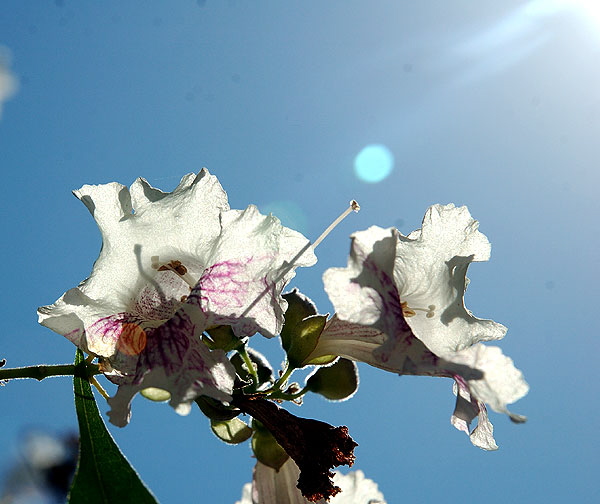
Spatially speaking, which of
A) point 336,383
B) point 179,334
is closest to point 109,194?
point 179,334

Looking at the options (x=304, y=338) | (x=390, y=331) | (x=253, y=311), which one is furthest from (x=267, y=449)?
(x=390, y=331)

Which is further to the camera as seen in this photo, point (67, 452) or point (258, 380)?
point (67, 452)

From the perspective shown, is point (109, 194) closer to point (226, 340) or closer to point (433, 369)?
point (226, 340)

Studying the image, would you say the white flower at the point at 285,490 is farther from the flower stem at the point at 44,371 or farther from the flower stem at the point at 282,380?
the flower stem at the point at 44,371

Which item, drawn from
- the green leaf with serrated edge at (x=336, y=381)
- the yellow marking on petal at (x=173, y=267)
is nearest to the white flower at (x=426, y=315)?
the green leaf with serrated edge at (x=336, y=381)

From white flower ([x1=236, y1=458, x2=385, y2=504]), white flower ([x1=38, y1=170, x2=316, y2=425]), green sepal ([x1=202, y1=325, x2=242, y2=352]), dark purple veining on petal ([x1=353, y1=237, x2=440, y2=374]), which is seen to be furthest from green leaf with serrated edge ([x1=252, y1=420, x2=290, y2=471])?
dark purple veining on petal ([x1=353, y1=237, x2=440, y2=374])

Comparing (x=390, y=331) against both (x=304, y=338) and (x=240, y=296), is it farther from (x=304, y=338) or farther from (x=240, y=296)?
(x=304, y=338)
